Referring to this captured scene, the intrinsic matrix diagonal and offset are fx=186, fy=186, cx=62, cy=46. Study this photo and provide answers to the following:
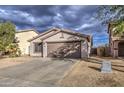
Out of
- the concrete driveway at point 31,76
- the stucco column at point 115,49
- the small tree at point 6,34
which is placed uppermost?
the small tree at point 6,34

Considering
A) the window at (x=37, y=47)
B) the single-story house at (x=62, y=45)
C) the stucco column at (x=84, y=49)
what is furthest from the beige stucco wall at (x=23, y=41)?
the stucco column at (x=84, y=49)

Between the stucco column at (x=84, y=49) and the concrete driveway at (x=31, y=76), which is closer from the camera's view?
the concrete driveway at (x=31, y=76)

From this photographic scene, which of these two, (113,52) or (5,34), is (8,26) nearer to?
(5,34)

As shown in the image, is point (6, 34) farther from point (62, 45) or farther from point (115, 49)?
point (115, 49)

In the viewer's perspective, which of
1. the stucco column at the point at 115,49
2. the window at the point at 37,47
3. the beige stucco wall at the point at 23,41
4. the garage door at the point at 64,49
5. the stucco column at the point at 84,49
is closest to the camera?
the stucco column at the point at 84,49

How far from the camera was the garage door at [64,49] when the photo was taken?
75.7ft

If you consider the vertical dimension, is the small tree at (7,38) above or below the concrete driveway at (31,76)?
above

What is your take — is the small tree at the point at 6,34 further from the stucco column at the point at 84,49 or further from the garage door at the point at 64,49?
the stucco column at the point at 84,49

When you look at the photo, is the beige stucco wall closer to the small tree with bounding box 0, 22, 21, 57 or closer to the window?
the window

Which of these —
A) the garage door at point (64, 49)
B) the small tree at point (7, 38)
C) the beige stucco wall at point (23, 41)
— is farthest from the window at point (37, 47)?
the beige stucco wall at point (23, 41)

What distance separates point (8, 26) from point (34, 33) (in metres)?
9.21

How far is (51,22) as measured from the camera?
1124 inches

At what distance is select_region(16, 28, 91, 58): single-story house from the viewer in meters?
22.9

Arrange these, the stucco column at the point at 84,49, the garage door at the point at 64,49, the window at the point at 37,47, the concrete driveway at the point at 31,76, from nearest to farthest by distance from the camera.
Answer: the concrete driveway at the point at 31,76, the stucco column at the point at 84,49, the garage door at the point at 64,49, the window at the point at 37,47
